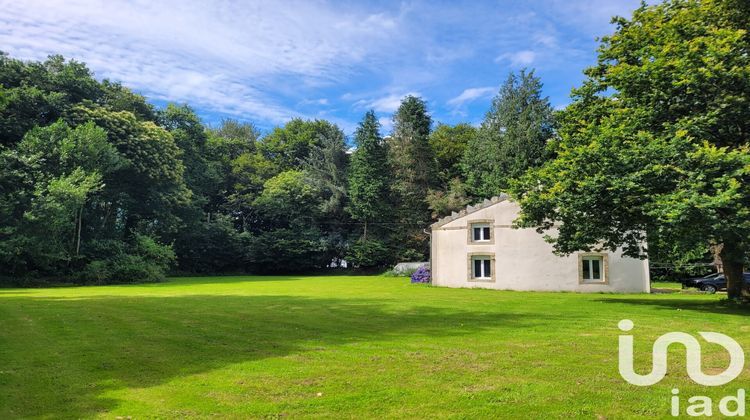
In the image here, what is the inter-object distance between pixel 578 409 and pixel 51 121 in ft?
165

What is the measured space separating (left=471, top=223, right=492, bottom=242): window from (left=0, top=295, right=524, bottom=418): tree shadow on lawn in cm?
1653

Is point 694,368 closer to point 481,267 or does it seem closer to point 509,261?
point 509,261

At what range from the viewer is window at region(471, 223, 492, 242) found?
111 feet

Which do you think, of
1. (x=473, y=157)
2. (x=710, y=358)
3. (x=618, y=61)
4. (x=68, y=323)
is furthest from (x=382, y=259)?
(x=710, y=358)

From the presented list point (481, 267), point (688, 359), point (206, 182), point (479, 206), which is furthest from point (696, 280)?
point (206, 182)

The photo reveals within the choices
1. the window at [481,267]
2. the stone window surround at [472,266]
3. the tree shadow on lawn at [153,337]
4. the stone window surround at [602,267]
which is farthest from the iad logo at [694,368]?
the window at [481,267]

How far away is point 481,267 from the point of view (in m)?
33.9

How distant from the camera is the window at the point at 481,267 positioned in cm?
3347

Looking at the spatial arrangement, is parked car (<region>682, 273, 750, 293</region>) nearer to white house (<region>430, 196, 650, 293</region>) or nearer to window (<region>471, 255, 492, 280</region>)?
white house (<region>430, 196, 650, 293</region>)

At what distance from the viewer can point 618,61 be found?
2105 cm

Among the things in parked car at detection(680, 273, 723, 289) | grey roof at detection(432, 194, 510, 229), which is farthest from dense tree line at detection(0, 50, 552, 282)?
parked car at detection(680, 273, 723, 289)

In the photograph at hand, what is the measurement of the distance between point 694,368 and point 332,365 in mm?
5823

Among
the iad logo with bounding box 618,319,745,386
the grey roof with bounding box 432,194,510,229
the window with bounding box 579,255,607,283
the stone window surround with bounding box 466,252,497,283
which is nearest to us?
the iad logo with bounding box 618,319,745,386

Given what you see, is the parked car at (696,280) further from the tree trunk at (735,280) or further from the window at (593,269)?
the tree trunk at (735,280)
